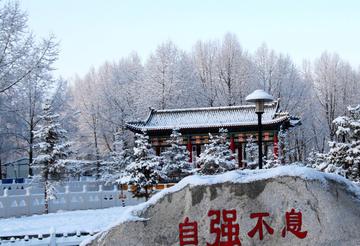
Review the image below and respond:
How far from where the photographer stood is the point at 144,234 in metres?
4.93

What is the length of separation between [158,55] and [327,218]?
96.2 ft

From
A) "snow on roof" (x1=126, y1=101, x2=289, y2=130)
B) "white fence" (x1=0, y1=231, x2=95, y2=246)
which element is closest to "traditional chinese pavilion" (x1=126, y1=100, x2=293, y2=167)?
"snow on roof" (x1=126, y1=101, x2=289, y2=130)

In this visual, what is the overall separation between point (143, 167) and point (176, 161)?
10.9 ft

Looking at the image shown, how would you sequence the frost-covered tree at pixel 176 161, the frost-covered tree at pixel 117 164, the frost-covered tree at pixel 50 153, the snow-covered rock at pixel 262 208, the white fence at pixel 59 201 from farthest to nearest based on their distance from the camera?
1. the frost-covered tree at pixel 117 164
2. the frost-covered tree at pixel 176 161
3. the frost-covered tree at pixel 50 153
4. the white fence at pixel 59 201
5. the snow-covered rock at pixel 262 208

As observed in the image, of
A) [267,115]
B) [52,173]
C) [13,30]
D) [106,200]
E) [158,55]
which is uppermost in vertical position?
[158,55]

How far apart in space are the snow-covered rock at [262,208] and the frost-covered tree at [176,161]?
54.9 feet

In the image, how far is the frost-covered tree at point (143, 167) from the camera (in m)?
19.0

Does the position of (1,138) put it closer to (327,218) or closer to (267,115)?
(267,115)

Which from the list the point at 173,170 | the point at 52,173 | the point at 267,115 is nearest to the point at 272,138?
the point at 267,115

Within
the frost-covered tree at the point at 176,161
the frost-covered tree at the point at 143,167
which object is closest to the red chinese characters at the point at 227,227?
the frost-covered tree at the point at 143,167

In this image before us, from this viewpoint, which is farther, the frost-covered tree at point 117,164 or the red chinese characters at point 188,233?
the frost-covered tree at point 117,164

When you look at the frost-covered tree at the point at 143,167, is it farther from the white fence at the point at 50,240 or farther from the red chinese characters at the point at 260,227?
the red chinese characters at the point at 260,227

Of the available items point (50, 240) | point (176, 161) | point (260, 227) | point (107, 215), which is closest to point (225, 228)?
point (260, 227)

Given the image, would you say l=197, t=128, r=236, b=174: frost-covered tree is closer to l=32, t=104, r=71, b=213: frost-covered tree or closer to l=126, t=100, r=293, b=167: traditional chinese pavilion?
l=126, t=100, r=293, b=167: traditional chinese pavilion
